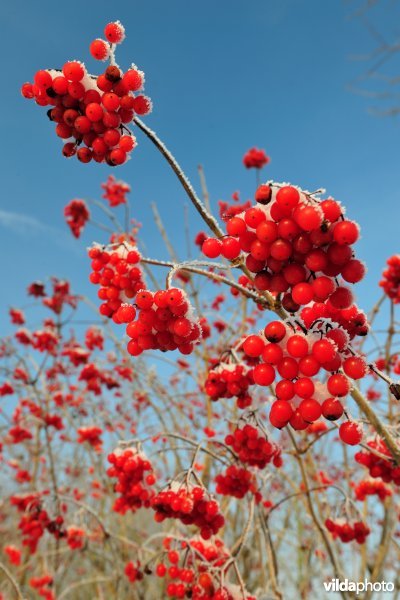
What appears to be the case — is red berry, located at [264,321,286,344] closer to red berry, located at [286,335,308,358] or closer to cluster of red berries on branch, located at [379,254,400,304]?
red berry, located at [286,335,308,358]

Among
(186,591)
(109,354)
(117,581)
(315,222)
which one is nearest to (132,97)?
(315,222)

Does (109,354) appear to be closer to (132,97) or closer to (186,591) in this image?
(186,591)

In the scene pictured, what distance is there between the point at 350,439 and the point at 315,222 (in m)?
0.69

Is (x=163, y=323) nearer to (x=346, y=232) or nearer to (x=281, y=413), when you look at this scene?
(x=281, y=413)

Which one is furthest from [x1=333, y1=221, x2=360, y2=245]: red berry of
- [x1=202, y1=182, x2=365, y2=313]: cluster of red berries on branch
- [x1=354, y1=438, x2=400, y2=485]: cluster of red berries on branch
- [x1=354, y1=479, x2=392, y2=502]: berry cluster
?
[x1=354, y1=479, x2=392, y2=502]: berry cluster

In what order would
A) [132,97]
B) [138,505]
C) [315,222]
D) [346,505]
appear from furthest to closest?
1. [346,505]
2. [138,505]
3. [132,97]
4. [315,222]

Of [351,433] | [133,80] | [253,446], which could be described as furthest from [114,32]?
[253,446]

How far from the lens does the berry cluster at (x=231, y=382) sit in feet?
8.80

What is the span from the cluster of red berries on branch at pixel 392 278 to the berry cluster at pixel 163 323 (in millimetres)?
3244

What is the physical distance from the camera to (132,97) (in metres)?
1.60

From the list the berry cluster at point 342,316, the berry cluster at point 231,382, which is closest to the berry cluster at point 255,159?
the berry cluster at point 231,382

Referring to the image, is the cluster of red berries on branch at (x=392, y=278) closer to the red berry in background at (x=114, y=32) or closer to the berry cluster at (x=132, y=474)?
the berry cluster at (x=132, y=474)

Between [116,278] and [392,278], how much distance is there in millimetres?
3113

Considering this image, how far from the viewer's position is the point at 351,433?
4.56 feet
